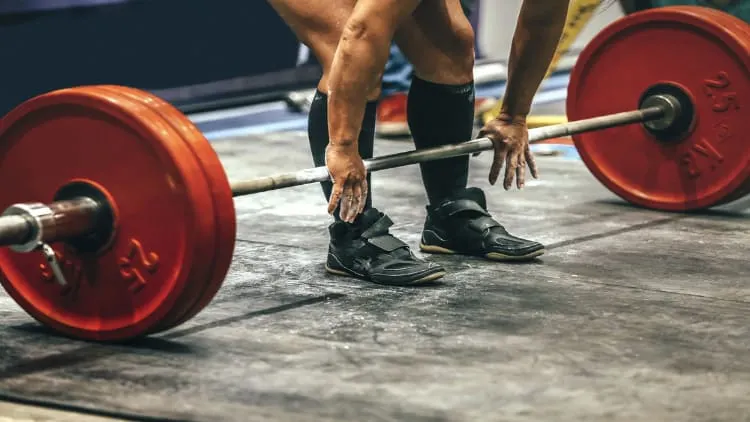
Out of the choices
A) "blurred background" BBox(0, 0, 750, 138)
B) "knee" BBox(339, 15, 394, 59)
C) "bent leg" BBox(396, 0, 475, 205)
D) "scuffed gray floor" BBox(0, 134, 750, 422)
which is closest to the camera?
"scuffed gray floor" BBox(0, 134, 750, 422)

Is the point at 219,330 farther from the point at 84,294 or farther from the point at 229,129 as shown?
the point at 229,129

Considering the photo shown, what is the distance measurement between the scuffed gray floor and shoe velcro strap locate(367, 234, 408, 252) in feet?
0.29

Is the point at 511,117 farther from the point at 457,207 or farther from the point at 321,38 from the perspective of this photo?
the point at 321,38

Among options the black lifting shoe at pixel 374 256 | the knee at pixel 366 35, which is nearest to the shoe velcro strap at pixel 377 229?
the black lifting shoe at pixel 374 256

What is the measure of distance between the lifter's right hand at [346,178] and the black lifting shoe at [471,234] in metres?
0.48

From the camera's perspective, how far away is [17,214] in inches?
73.1

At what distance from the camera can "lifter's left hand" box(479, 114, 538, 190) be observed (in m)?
2.51

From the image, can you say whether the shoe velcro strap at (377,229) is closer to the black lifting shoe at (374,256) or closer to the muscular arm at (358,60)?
the black lifting shoe at (374,256)

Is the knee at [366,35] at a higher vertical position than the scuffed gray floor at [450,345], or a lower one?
higher

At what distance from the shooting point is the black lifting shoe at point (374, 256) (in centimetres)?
237

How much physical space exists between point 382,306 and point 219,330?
0.31 meters

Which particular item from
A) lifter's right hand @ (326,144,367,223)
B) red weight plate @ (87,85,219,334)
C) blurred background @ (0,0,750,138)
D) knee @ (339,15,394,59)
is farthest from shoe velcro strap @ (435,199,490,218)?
blurred background @ (0,0,750,138)

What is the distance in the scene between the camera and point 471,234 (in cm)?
261

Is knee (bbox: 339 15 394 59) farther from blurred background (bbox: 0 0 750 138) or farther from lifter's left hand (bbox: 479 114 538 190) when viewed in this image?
blurred background (bbox: 0 0 750 138)
